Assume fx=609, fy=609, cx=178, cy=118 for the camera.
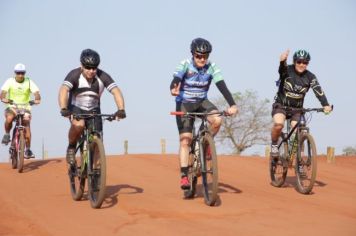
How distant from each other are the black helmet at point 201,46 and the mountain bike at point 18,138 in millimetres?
6302

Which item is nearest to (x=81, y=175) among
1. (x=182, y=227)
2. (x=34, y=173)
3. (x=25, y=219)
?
(x=25, y=219)

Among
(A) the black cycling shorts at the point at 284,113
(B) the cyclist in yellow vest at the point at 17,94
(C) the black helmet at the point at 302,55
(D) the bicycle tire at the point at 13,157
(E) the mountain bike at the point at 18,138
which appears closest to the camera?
(C) the black helmet at the point at 302,55

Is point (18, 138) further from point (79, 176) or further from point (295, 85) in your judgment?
point (295, 85)

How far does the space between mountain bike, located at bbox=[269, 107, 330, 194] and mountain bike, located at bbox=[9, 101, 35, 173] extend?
20.0 ft

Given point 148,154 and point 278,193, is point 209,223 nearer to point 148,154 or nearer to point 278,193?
point 278,193

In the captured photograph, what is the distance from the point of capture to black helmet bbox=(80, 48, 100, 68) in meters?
9.47

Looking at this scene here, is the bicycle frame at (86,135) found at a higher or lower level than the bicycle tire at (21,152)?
higher

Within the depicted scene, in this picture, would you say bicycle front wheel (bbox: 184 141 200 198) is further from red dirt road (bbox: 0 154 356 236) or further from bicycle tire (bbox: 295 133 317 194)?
bicycle tire (bbox: 295 133 317 194)

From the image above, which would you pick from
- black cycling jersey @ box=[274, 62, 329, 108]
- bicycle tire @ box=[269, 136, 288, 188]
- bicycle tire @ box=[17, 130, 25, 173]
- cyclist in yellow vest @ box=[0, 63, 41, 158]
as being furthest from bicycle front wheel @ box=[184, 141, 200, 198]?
cyclist in yellow vest @ box=[0, 63, 41, 158]

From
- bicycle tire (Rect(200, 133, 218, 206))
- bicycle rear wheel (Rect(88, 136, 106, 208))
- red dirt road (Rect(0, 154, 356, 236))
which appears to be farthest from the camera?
bicycle tire (Rect(200, 133, 218, 206))

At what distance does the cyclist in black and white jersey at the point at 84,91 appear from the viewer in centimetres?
950

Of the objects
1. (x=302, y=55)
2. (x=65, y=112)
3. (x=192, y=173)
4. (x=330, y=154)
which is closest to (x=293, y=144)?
(x=302, y=55)

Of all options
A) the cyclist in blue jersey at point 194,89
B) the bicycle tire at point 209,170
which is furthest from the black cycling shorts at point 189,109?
the bicycle tire at point 209,170

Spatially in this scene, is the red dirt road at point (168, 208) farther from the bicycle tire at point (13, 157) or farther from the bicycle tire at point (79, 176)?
the bicycle tire at point (13, 157)
